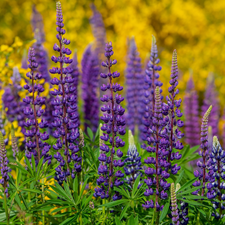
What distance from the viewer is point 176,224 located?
2.08 m

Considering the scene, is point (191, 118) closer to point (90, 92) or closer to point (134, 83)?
point (134, 83)

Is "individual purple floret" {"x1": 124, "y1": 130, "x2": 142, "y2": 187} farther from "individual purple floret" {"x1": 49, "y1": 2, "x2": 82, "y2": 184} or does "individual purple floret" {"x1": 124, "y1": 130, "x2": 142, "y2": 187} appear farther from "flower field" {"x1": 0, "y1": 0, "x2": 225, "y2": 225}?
"individual purple floret" {"x1": 49, "y1": 2, "x2": 82, "y2": 184}

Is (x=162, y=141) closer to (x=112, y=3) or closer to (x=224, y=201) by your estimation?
(x=224, y=201)

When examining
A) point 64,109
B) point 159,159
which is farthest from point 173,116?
point 64,109

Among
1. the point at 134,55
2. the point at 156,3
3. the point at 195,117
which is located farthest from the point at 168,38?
the point at 134,55

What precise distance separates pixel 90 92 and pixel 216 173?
3.28m

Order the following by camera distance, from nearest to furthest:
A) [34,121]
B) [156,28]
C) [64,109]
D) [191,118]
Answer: [64,109] < [34,121] < [191,118] < [156,28]

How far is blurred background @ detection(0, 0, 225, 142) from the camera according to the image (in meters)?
11.1

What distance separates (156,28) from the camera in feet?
43.2

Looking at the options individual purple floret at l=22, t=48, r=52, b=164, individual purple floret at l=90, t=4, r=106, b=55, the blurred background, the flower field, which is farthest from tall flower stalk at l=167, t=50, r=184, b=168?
the blurred background

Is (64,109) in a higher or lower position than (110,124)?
higher

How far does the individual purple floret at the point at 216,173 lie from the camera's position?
2369mm

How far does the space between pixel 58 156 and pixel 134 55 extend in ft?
10.2

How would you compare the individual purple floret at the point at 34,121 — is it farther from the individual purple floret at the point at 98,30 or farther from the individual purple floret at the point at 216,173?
the individual purple floret at the point at 98,30
